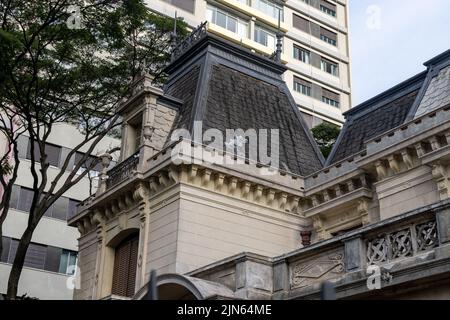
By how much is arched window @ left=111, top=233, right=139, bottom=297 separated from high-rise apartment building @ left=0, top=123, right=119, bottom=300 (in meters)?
13.9

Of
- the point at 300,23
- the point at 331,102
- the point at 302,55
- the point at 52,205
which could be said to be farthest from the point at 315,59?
the point at 52,205

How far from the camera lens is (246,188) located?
2116cm

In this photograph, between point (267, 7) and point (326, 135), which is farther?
point (267, 7)

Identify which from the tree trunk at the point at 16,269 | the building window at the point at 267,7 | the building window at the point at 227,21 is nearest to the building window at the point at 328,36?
the building window at the point at 267,7

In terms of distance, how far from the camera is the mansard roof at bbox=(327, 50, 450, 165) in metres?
20.6

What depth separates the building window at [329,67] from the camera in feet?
178

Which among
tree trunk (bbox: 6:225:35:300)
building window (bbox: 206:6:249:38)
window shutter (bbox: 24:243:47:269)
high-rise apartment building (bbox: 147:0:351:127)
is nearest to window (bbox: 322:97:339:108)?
high-rise apartment building (bbox: 147:0:351:127)

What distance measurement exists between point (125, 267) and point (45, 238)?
17.1m

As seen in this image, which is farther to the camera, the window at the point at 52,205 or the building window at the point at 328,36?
the building window at the point at 328,36

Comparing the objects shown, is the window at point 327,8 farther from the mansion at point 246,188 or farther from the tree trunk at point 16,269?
the tree trunk at point 16,269

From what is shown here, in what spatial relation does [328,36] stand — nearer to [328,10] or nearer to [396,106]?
[328,10]

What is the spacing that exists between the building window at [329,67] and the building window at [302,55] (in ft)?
4.81

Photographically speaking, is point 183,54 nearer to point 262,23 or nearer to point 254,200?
point 254,200
